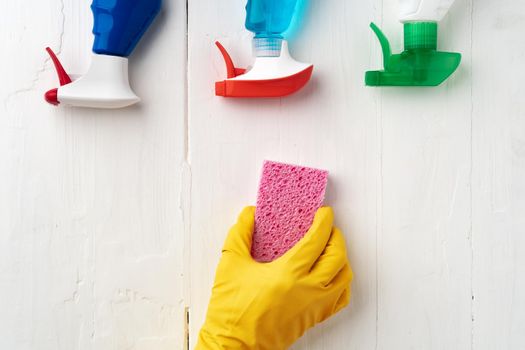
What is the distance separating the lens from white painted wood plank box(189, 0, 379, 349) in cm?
89

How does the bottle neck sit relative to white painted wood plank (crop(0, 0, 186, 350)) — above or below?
above

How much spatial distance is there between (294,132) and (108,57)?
0.30 metres

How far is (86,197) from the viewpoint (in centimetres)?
89

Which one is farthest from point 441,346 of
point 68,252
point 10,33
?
point 10,33

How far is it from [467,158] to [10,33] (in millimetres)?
735

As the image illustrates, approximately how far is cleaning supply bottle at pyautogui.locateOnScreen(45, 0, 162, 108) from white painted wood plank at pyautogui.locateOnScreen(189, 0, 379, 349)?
91mm

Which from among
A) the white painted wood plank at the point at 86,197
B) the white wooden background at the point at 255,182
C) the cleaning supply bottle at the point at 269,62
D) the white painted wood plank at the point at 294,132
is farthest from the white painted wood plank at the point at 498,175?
the white painted wood plank at the point at 86,197

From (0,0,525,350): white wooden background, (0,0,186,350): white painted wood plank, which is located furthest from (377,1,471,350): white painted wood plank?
(0,0,186,350): white painted wood plank

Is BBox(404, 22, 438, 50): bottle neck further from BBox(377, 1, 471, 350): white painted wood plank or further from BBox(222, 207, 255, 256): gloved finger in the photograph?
BBox(222, 207, 255, 256): gloved finger

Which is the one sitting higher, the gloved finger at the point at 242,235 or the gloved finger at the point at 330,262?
the gloved finger at the point at 242,235

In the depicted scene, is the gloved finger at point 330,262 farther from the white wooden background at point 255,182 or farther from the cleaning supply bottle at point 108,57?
the cleaning supply bottle at point 108,57

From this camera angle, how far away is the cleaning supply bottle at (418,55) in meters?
0.84

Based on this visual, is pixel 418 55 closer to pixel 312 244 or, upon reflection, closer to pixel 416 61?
pixel 416 61

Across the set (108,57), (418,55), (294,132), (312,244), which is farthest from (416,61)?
(108,57)
